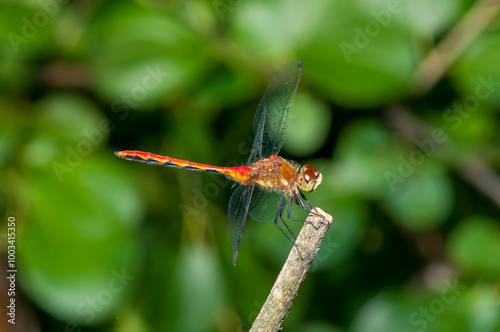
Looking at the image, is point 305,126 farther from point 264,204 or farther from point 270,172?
point 264,204

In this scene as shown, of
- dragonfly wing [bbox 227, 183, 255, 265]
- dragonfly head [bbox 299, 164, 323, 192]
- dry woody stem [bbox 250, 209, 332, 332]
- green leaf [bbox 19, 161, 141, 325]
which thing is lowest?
green leaf [bbox 19, 161, 141, 325]

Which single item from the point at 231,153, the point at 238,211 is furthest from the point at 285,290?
the point at 231,153

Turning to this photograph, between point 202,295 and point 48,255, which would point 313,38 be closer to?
point 202,295

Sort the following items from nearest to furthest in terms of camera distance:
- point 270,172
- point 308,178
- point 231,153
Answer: point 308,178
point 270,172
point 231,153

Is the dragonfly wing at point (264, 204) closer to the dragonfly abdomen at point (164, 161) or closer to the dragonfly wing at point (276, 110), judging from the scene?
the dragonfly wing at point (276, 110)

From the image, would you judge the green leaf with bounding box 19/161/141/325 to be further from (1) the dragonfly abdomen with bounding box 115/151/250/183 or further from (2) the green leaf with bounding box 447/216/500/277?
(2) the green leaf with bounding box 447/216/500/277

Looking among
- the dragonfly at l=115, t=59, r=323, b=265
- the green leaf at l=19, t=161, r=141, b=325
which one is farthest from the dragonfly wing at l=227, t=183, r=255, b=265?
the green leaf at l=19, t=161, r=141, b=325

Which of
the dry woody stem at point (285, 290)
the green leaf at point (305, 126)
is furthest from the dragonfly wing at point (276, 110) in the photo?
the dry woody stem at point (285, 290)
